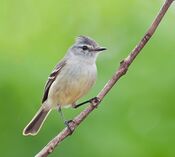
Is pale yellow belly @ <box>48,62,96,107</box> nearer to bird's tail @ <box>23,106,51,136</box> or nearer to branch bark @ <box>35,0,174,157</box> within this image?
bird's tail @ <box>23,106,51,136</box>

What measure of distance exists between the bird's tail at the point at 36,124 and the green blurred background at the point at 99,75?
0.18ft

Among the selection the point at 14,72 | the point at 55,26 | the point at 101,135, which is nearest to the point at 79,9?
the point at 55,26

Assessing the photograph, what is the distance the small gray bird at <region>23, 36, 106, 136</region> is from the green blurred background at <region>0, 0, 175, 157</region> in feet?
0.29

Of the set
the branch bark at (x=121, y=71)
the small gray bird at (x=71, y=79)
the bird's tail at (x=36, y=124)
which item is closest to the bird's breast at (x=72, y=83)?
the small gray bird at (x=71, y=79)

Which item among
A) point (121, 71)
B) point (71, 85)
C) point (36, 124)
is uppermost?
point (121, 71)

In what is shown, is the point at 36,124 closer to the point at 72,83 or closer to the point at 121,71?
the point at 72,83

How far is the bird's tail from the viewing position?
3.52 meters

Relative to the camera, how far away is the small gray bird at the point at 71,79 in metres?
3.81

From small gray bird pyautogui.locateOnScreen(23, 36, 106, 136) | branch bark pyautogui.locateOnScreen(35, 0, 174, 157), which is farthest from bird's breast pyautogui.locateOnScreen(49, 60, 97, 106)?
branch bark pyautogui.locateOnScreen(35, 0, 174, 157)

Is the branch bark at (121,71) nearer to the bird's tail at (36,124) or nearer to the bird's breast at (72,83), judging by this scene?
the bird's tail at (36,124)

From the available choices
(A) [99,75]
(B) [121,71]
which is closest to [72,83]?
(A) [99,75]

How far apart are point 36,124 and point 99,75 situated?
24.8 inches

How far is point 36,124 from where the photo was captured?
393cm

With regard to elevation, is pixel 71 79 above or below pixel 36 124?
above
